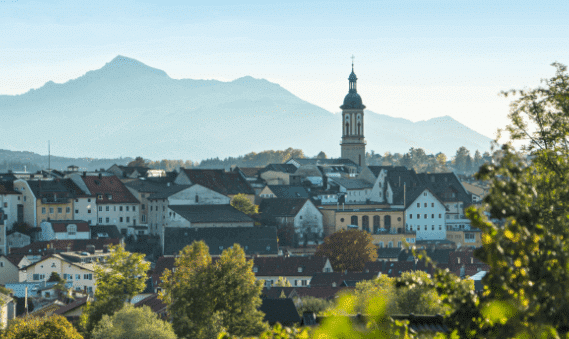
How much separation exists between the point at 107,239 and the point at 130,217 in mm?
17187

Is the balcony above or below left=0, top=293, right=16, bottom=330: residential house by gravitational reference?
above

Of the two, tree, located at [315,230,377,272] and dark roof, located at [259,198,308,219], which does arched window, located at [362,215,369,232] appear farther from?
tree, located at [315,230,377,272]

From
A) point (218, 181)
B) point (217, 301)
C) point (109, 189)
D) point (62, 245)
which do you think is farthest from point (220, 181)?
point (217, 301)

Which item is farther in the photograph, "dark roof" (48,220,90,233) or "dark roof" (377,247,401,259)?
"dark roof" (48,220,90,233)

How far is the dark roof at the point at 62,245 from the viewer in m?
73.1

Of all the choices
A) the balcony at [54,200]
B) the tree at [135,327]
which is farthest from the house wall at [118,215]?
the tree at [135,327]

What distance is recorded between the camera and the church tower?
134625 mm

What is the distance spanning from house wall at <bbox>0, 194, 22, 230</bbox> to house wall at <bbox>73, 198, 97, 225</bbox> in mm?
6394

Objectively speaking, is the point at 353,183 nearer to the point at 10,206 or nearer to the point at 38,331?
the point at 10,206

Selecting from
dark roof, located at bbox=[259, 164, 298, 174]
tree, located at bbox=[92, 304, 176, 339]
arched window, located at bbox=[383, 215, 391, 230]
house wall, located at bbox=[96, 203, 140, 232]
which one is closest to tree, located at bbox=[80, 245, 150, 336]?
tree, located at bbox=[92, 304, 176, 339]

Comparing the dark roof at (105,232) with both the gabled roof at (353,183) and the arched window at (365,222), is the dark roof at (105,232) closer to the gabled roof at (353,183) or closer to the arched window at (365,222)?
the arched window at (365,222)

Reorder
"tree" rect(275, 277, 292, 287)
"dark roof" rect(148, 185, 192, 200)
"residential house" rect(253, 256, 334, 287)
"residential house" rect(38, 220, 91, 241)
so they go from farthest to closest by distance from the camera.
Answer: "dark roof" rect(148, 185, 192, 200), "residential house" rect(38, 220, 91, 241), "residential house" rect(253, 256, 334, 287), "tree" rect(275, 277, 292, 287)

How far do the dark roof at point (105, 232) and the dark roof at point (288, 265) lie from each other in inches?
869

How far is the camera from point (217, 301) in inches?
1570
